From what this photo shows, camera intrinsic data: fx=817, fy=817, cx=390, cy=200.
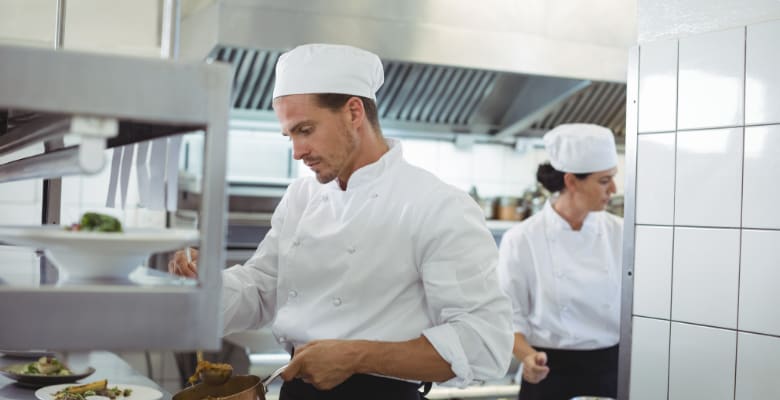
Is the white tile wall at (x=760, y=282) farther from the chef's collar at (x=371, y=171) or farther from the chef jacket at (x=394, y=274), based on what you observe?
the chef's collar at (x=371, y=171)

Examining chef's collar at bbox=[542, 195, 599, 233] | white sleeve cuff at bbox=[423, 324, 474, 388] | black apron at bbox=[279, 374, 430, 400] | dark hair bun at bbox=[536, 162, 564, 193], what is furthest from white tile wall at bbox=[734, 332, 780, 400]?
dark hair bun at bbox=[536, 162, 564, 193]

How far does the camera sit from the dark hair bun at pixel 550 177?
3873 millimetres

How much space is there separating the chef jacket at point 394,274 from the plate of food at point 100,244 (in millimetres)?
1122

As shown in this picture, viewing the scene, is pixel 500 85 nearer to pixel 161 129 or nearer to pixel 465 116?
pixel 465 116

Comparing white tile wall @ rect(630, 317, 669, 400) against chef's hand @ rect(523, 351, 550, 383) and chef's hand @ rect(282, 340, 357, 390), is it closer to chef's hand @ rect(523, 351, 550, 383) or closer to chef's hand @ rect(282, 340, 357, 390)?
chef's hand @ rect(523, 351, 550, 383)

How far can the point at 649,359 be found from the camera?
8.56 ft

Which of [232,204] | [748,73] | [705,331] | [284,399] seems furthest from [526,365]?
[232,204]

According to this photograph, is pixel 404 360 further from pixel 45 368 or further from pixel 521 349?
pixel 521 349

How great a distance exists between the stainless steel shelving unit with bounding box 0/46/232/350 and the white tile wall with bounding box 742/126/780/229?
171cm

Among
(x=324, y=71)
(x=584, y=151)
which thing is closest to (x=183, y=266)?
(x=324, y=71)

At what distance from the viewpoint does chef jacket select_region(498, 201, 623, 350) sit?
11.9 feet

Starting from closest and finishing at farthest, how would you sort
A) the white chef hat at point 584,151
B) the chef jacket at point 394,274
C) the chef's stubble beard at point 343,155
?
the chef jacket at point 394,274 → the chef's stubble beard at point 343,155 → the white chef hat at point 584,151

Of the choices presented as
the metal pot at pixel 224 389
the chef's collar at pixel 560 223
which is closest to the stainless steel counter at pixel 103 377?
the metal pot at pixel 224 389

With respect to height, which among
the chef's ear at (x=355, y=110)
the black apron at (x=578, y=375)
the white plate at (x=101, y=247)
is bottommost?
the black apron at (x=578, y=375)
